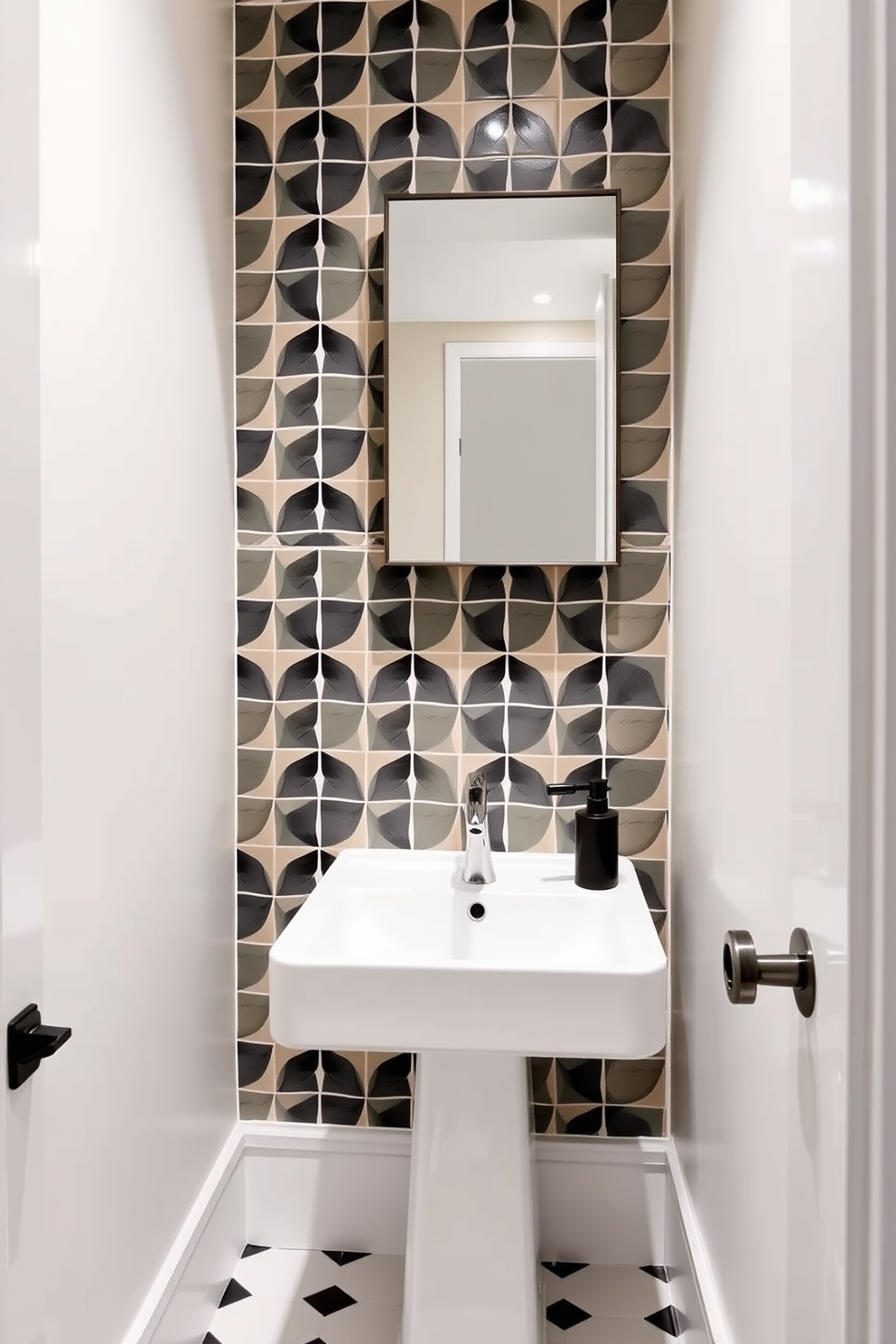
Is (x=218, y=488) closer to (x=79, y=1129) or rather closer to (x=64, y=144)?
(x=64, y=144)

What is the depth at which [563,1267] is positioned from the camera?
5.97ft

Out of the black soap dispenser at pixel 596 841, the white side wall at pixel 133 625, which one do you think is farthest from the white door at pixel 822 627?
the black soap dispenser at pixel 596 841

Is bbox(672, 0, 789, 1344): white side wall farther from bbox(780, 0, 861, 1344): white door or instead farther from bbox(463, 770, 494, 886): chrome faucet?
bbox(463, 770, 494, 886): chrome faucet

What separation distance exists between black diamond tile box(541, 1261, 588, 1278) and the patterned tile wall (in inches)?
9.3

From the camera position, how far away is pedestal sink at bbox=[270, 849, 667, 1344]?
132 centimetres

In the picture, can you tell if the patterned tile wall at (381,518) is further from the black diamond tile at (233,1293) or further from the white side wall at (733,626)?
the black diamond tile at (233,1293)

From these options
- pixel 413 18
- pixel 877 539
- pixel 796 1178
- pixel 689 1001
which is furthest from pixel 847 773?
pixel 413 18

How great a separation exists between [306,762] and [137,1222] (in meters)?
0.79

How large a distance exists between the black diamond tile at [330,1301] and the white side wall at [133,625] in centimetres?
30

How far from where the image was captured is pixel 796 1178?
0.68m

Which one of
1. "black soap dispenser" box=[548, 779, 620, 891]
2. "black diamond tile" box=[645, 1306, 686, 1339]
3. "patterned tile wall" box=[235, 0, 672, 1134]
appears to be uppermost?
"patterned tile wall" box=[235, 0, 672, 1134]

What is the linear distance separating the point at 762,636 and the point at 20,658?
30.7 inches

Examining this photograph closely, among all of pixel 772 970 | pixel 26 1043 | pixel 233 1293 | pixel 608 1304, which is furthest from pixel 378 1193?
pixel 772 970

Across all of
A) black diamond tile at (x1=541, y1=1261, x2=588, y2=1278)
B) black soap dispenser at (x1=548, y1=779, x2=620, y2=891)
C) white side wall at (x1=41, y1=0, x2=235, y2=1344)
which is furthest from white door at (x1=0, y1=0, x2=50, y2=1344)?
→ black diamond tile at (x1=541, y1=1261, x2=588, y2=1278)
